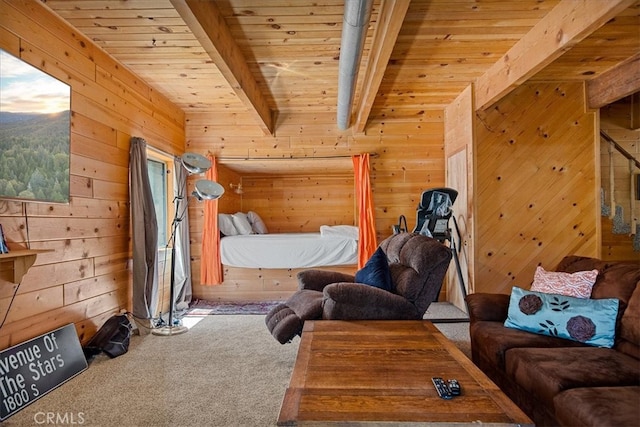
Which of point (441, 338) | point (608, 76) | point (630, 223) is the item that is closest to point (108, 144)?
point (441, 338)

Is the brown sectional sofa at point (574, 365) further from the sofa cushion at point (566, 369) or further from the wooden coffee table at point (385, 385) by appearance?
the wooden coffee table at point (385, 385)

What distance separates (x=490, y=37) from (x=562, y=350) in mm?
2427

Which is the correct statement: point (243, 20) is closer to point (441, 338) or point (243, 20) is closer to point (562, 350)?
point (441, 338)

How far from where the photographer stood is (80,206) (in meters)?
2.81

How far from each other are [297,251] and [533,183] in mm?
2803

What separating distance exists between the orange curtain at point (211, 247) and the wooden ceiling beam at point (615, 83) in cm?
447

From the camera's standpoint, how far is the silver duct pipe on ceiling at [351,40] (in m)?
1.90

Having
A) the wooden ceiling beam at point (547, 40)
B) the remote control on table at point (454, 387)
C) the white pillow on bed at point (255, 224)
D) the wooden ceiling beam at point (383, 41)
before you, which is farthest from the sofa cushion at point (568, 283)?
the white pillow on bed at point (255, 224)

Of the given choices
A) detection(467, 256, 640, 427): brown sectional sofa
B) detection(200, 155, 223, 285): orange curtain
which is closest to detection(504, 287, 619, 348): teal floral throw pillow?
detection(467, 256, 640, 427): brown sectional sofa

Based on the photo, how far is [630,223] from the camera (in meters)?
4.17

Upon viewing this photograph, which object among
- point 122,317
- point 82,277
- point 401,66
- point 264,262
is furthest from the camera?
point 264,262

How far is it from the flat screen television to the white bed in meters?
2.28

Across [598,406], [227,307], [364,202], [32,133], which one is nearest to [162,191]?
[227,307]

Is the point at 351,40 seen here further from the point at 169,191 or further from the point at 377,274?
the point at 169,191
